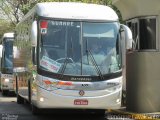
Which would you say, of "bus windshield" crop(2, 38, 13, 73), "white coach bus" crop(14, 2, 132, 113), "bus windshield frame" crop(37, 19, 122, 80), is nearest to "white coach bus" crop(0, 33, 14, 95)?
"bus windshield" crop(2, 38, 13, 73)

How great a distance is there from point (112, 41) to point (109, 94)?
1494 mm

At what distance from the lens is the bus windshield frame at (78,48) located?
43.1 feet

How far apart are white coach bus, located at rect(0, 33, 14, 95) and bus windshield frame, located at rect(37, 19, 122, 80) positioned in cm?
1376

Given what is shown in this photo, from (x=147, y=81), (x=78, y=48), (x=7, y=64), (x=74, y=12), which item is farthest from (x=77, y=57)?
(x=7, y=64)

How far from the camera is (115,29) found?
1373 centimetres

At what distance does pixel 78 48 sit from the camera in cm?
1335

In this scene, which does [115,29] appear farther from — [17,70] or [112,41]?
[17,70]

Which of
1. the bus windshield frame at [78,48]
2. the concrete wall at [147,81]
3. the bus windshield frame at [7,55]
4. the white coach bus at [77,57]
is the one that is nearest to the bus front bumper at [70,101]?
the white coach bus at [77,57]

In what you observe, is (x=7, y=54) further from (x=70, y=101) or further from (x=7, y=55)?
(x=70, y=101)

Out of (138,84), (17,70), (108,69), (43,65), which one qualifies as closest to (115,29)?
(108,69)

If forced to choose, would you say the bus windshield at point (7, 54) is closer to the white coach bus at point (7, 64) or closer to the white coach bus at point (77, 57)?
the white coach bus at point (7, 64)

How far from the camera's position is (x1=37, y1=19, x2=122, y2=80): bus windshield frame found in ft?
43.1

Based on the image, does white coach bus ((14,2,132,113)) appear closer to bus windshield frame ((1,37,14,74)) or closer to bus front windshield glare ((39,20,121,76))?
bus front windshield glare ((39,20,121,76))

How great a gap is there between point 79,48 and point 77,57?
0.93 feet
